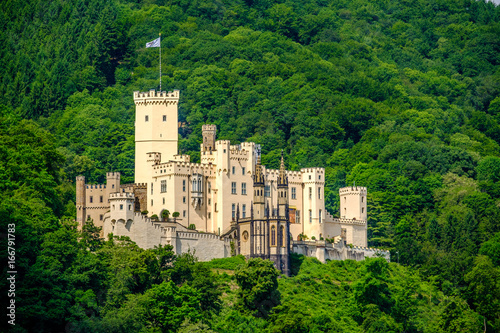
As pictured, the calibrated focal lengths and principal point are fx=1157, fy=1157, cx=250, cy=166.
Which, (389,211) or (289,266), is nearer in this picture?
(289,266)

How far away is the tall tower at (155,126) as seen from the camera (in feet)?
339

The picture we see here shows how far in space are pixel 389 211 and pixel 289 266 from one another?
27604mm

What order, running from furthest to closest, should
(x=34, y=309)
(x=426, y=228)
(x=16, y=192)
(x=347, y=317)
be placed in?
(x=426, y=228)
(x=347, y=317)
(x=16, y=192)
(x=34, y=309)

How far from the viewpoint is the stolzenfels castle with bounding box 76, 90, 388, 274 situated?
93938 millimetres

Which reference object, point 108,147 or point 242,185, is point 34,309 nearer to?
point 242,185

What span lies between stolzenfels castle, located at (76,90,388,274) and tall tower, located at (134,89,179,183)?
0.29 feet

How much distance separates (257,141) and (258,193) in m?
42.0

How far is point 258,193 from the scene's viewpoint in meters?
98.9

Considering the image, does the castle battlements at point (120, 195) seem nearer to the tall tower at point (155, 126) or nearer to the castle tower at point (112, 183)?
the castle tower at point (112, 183)

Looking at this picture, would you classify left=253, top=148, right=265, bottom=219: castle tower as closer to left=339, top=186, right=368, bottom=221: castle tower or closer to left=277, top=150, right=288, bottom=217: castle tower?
left=277, top=150, right=288, bottom=217: castle tower

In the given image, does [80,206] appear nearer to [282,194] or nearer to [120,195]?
[120,195]

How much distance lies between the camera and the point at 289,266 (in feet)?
319

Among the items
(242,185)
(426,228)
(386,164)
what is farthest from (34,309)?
(386,164)

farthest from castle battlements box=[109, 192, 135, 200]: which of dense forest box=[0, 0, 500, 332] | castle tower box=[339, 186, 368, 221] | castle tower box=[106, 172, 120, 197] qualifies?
castle tower box=[339, 186, 368, 221]
